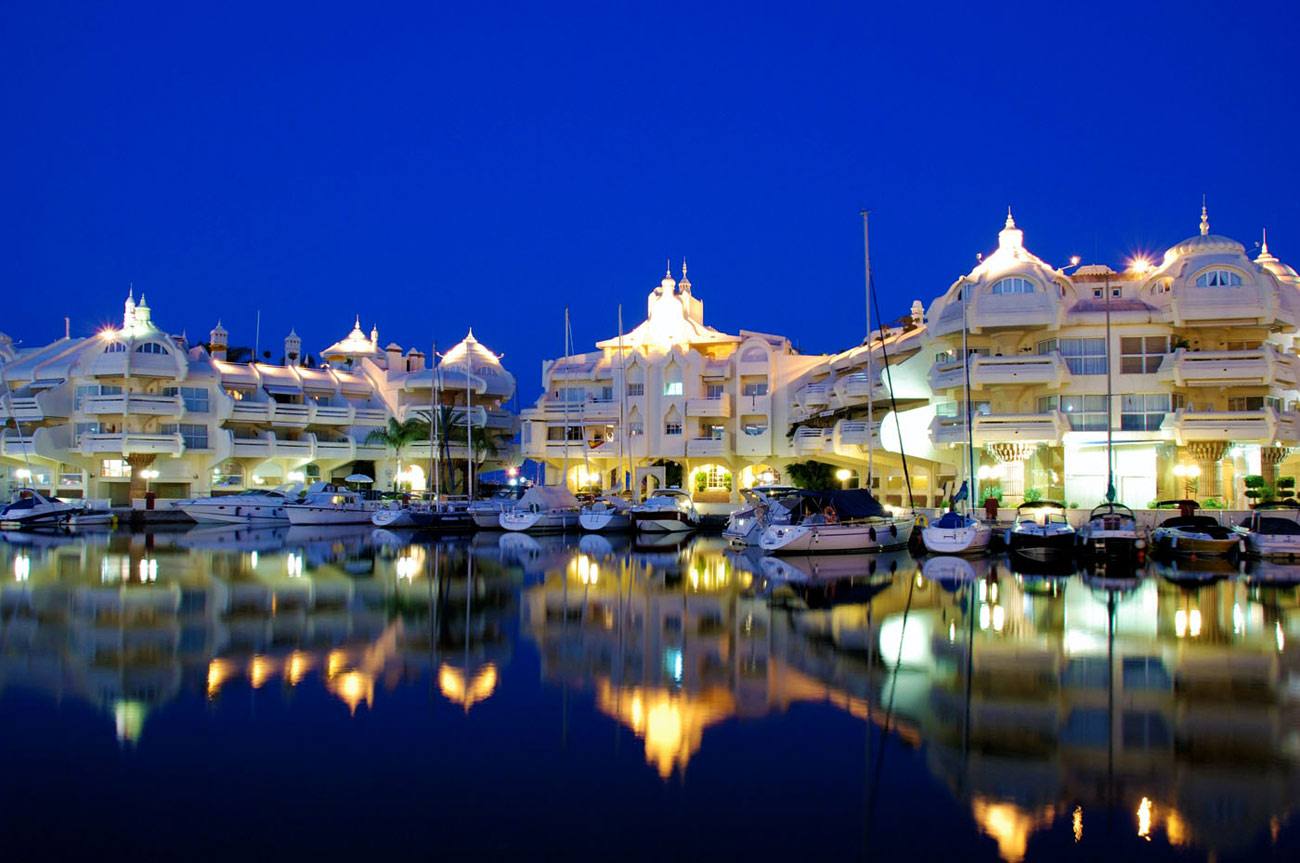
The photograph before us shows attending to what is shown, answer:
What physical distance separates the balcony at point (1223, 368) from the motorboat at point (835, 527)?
13114mm

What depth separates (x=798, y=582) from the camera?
1168 inches

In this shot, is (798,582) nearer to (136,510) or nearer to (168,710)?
(168,710)

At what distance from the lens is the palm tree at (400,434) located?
75.6 meters

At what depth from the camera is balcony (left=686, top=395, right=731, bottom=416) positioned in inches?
2672

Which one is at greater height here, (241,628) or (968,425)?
(968,425)

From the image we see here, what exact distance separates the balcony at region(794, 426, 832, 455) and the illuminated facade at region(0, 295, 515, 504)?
2285 cm

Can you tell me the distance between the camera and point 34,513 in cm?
5806

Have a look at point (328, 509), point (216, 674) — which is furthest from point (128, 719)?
point (328, 509)

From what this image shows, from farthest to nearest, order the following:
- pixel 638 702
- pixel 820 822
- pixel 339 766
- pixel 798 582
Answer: pixel 798 582 < pixel 638 702 < pixel 339 766 < pixel 820 822

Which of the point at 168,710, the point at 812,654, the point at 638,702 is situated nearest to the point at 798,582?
the point at 812,654

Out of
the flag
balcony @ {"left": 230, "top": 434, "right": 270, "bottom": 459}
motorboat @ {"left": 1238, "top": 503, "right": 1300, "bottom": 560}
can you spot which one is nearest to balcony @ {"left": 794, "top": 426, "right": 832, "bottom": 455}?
the flag

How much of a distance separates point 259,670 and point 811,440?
4443 cm

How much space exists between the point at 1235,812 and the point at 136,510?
213ft

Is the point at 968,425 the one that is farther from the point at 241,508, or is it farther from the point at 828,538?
the point at 241,508
